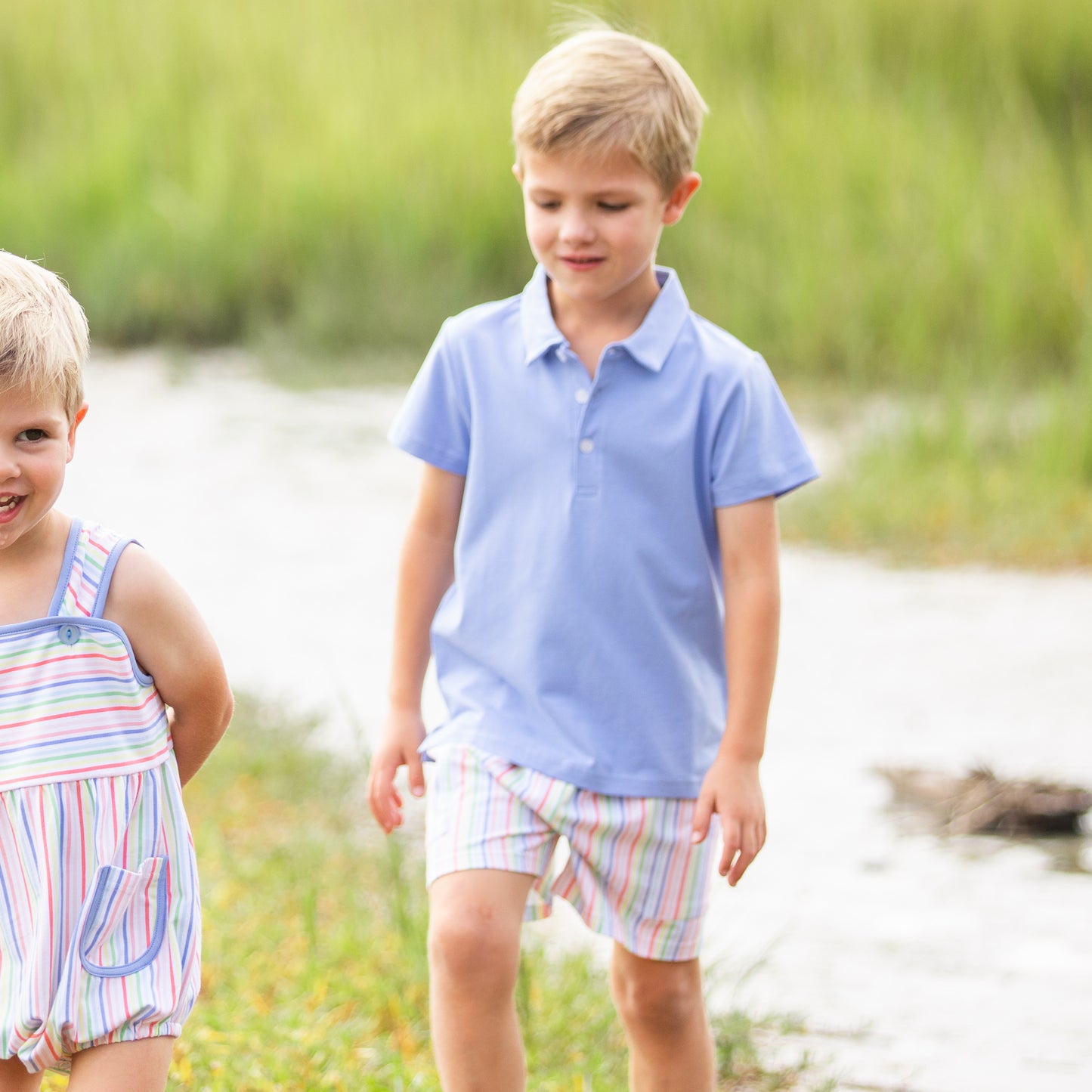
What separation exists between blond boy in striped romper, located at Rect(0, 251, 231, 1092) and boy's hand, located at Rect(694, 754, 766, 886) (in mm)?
671

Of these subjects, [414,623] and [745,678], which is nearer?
[745,678]

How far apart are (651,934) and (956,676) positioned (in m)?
3.02

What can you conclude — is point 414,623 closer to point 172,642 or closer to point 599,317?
point 599,317

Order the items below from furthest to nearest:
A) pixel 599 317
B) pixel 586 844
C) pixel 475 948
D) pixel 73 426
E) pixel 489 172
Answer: pixel 489 172
pixel 599 317
pixel 586 844
pixel 475 948
pixel 73 426

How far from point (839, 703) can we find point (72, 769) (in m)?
3.38

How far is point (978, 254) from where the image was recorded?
907cm

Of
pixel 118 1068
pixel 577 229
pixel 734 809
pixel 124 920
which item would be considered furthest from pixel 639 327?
pixel 118 1068

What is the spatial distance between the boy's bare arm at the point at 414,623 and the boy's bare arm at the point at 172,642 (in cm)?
51

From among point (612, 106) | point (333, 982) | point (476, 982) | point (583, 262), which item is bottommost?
point (333, 982)

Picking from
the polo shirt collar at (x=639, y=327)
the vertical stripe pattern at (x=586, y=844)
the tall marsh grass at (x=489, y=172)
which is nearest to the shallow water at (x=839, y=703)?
the vertical stripe pattern at (x=586, y=844)

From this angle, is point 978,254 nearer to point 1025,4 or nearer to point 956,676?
point 1025,4

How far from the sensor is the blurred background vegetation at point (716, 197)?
824 centimetres

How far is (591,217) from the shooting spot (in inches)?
88.6

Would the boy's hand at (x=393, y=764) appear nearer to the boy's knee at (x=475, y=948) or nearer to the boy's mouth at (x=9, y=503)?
the boy's knee at (x=475, y=948)
